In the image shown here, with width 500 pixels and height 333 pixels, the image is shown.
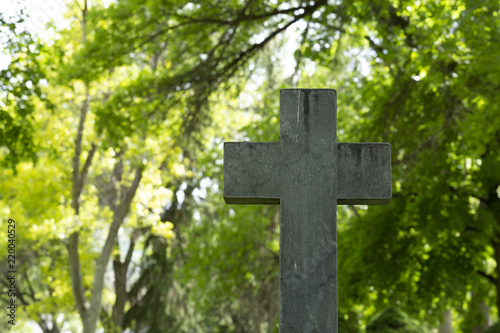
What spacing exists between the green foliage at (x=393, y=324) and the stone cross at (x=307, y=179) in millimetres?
5033

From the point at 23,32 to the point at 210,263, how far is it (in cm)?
860

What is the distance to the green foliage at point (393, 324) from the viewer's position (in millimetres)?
8297

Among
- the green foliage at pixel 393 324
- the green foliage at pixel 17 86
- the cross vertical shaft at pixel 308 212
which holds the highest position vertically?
the green foliage at pixel 17 86

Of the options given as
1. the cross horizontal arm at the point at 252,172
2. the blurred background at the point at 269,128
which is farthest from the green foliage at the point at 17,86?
the cross horizontal arm at the point at 252,172

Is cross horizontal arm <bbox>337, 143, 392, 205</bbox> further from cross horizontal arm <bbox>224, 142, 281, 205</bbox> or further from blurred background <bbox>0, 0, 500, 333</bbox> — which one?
blurred background <bbox>0, 0, 500, 333</bbox>

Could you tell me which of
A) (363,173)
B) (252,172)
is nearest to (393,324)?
(363,173)

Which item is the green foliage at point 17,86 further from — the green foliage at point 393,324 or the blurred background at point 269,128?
the green foliage at point 393,324

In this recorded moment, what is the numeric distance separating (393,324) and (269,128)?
7.77 metres

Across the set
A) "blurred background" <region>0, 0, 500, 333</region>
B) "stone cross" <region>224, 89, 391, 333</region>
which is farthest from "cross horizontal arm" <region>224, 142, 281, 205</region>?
"blurred background" <region>0, 0, 500, 333</region>

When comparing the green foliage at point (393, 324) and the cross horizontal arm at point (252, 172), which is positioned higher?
the cross horizontal arm at point (252, 172)

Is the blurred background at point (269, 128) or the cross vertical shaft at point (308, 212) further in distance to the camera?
the blurred background at point (269, 128)

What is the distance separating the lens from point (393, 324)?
8398 millimetres

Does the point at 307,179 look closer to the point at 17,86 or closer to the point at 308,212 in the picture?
the point at 308,212

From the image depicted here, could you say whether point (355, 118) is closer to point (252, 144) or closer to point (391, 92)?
point (391, 92)
